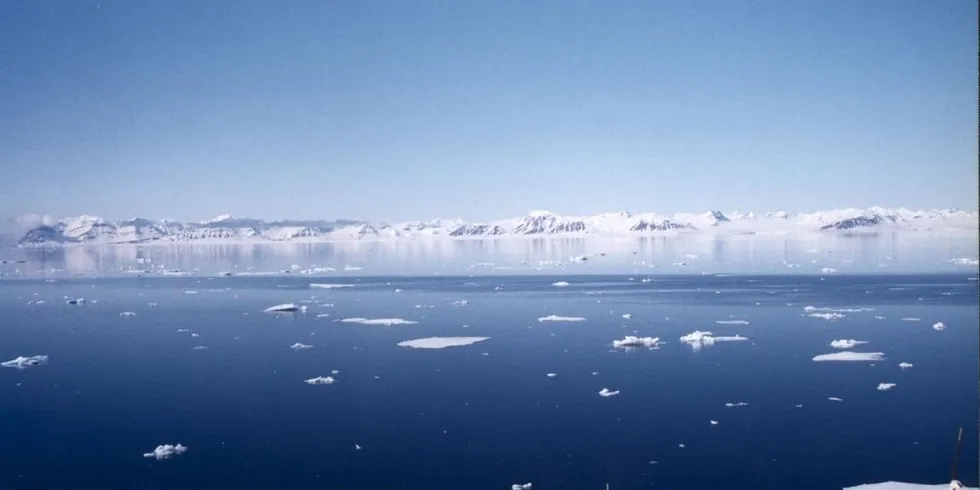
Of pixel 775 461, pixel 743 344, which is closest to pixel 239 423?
pixel 775 461

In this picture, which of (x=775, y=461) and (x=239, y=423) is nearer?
(x=775, y=461)

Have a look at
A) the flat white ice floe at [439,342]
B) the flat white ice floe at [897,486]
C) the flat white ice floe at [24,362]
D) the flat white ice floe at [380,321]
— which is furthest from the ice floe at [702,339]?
the flat white ice floe at [24,362]

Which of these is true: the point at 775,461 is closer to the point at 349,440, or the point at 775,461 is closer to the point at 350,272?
the point at 349,440

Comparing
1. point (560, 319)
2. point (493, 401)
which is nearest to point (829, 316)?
point (560, 319)

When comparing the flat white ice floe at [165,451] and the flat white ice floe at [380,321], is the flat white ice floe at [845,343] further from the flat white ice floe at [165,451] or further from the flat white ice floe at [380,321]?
the flat white ice floe at [165,451]

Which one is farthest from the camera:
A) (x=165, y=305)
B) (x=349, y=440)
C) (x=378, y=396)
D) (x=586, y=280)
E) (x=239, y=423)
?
(x=586, y=280)

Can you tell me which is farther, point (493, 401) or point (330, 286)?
point (330, 286)

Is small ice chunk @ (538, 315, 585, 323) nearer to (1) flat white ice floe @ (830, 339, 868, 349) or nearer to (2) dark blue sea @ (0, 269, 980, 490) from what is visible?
(2) dark blue sea @ (0, 269, 980, 490)

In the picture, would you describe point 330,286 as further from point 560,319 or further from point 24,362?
point 24,362
